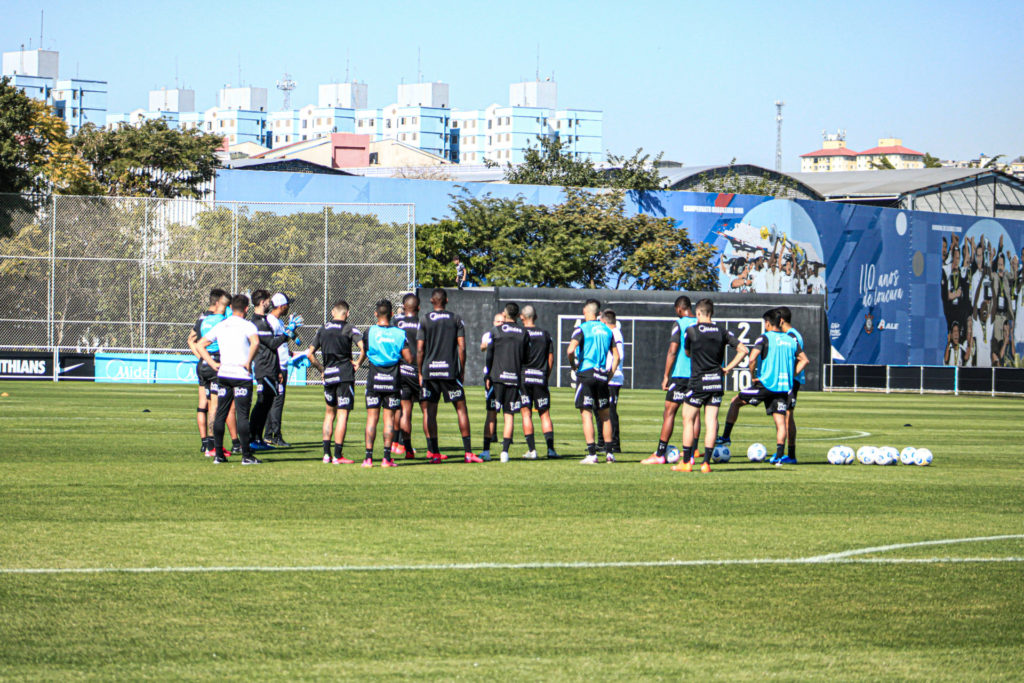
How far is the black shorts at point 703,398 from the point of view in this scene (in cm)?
1409

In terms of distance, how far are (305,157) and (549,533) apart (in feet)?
304

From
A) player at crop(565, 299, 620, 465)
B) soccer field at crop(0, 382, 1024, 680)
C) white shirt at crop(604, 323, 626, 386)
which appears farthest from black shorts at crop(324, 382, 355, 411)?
white shirt at crop(604, 323, 626, 386)

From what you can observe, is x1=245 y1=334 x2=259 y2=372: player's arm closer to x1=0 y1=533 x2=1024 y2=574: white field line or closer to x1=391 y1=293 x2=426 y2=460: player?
x1=391 y1=293 x2=426 y2=460: player

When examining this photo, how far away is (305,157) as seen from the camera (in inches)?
3903

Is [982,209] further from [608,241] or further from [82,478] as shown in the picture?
[82,478]

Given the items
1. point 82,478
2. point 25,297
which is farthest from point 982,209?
point 82,478

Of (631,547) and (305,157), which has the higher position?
(305,157)

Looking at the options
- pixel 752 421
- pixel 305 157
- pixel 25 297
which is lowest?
pixel 752 421

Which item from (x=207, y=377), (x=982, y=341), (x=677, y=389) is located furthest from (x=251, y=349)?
(x=982, y=341)

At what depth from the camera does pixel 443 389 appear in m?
15.2

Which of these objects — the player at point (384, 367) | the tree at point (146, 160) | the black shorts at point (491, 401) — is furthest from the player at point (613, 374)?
the tree at point (146, 160)

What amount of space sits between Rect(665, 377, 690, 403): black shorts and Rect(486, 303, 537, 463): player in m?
1.92

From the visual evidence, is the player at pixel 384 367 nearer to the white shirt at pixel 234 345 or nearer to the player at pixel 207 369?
the white shirt at pixel 234 345

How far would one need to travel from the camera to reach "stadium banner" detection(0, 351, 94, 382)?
33.9m
